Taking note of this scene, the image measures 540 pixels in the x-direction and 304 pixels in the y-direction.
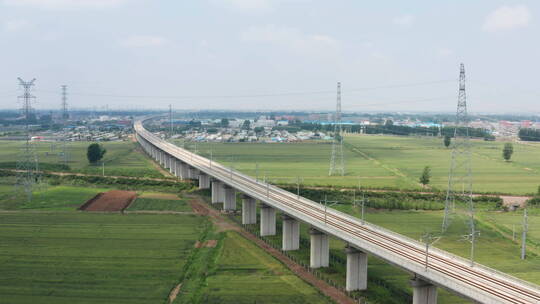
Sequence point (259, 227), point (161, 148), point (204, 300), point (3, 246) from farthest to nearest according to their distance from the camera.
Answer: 1. point (161, 148)
2. point (259, 227)
3. point (3, 246)
4. point (204, 300)

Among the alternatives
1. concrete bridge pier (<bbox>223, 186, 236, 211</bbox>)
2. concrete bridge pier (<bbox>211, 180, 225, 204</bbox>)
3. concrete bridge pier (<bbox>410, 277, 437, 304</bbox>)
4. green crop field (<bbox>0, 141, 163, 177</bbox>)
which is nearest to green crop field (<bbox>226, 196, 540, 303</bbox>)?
concrete bridge pier (<bbox>410, 277, 437, 304</bbox>)

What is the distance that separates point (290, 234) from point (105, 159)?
9964 centimetres

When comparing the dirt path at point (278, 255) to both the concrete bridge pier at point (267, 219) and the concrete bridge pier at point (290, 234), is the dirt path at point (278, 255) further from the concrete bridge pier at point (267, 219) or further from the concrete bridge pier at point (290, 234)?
the concrete bridge pier at point (267, 219)

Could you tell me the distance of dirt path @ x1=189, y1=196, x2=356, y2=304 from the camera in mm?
45594

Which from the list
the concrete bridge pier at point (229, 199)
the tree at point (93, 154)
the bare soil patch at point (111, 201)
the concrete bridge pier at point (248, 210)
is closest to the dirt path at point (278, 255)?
the concrete bridge pier at point (248, 210)

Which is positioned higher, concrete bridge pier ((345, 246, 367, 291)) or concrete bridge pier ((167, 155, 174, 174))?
concrete bridge pier ((167, 155, 174, 174))

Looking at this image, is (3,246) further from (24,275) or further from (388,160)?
(388,160)

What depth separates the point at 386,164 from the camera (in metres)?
139

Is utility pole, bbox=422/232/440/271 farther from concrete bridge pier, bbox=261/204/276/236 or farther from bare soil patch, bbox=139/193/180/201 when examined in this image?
bare soil patch, bbox=139/193/180/201

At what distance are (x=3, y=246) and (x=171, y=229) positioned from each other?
20668 mm

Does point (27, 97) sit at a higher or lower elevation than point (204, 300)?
higher

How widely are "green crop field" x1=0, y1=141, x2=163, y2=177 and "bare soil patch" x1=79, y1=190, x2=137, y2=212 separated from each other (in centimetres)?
2284

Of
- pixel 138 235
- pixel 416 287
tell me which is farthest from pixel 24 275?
pixel 416 287

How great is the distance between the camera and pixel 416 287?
39.3 metres
